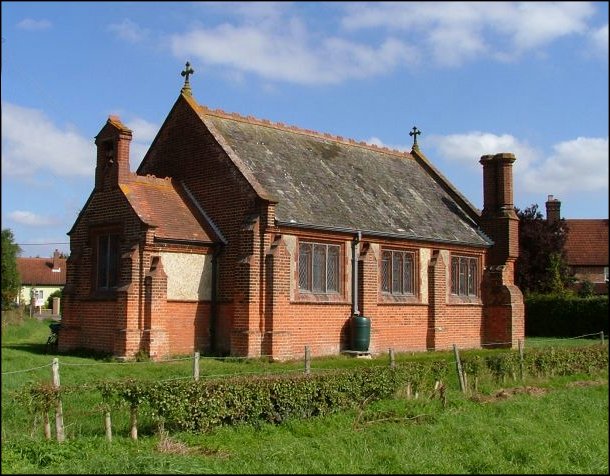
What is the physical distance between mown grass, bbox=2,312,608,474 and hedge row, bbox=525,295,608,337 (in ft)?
73.5

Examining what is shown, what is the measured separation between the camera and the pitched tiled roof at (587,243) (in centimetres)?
5688

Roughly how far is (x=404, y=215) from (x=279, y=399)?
15890 millimetres

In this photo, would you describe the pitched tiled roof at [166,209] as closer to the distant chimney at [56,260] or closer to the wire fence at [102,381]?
Result: the wire fence at [102,381]

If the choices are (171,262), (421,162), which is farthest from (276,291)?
(421,162)

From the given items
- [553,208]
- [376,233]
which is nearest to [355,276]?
[376,233]

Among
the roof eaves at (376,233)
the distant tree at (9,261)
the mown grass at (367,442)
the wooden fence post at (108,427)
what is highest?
the roof eaves at (376,233)

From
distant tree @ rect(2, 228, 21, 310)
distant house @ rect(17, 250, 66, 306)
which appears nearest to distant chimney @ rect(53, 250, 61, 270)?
distant house @ rect(17, 250, 66, 306)

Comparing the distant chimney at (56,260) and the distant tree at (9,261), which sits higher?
the distant chimney at (56,260)

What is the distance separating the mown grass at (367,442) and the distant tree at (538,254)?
1228 inches

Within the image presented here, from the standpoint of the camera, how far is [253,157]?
2538 cm

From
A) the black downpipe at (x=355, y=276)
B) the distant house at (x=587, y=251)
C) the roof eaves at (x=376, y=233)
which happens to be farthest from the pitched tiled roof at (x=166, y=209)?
the distant house at (x=587, y=251)

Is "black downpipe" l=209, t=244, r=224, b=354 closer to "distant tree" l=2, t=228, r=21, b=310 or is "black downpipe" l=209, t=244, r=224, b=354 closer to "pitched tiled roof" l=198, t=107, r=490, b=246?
"pitched tiled roof" l=198, t=107, r=490, b=246

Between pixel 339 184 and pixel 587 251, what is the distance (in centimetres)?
3761

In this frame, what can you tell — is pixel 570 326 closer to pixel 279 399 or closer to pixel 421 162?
pixel 421 162
